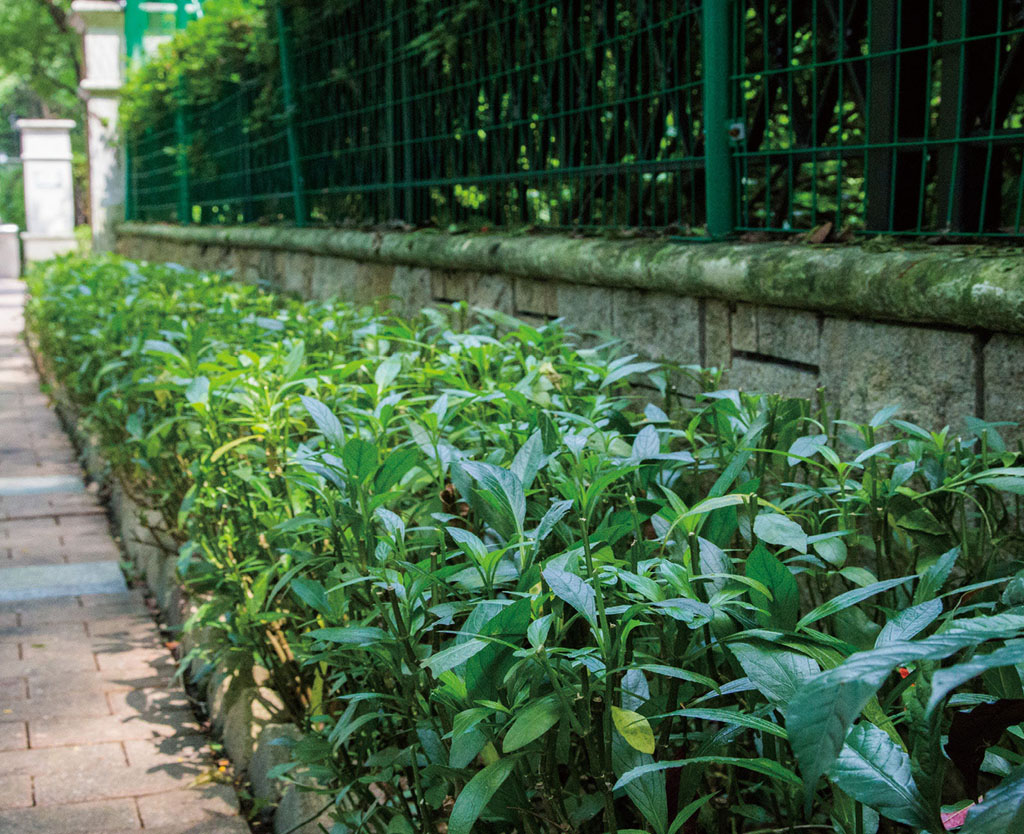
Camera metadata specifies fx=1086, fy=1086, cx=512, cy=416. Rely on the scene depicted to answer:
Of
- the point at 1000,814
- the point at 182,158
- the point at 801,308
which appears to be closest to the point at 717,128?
the point at 801,308

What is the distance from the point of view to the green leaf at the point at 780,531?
156 cm

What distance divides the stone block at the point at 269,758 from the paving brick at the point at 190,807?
7cm

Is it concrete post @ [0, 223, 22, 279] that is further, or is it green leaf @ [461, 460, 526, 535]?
concrete post @ [0, 223, 22, 279]

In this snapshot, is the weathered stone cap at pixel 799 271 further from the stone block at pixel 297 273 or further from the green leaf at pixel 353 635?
the stone block at pixel 297 273

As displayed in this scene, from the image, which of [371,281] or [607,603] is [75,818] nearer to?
[607,603]

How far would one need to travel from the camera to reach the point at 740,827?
5.53 ft

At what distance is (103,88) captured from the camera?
49.0 ft

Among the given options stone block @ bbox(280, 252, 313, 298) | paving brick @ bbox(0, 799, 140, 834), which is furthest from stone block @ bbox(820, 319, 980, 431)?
stone block @ bbox(280, 252, 313, 298)

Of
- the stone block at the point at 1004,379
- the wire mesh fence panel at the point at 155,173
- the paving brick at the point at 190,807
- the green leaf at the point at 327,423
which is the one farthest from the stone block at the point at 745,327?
the wire mesh fence panel at the point at 155,173

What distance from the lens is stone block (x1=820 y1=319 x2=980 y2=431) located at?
250cm

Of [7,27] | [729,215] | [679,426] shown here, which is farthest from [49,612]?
[7,27]

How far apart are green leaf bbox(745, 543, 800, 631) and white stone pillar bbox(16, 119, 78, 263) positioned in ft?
63.5

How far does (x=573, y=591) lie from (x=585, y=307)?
300 centimetres

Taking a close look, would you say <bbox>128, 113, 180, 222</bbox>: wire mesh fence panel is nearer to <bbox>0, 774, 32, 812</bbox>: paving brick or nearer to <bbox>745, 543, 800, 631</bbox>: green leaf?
<bbox>0, 774, 32, 812</bbox>: paving brick
